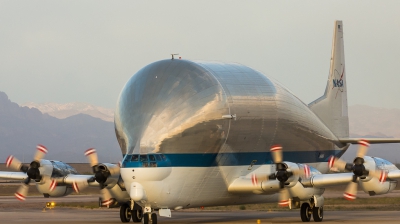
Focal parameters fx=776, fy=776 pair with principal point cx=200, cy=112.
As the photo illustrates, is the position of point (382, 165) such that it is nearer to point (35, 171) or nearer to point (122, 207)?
point (122, 207)

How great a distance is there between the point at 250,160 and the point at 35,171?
354 inches

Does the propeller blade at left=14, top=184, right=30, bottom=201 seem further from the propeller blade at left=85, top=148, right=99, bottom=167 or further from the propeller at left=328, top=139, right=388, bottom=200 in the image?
the propeller at left=328, top=139, right=388, bottom=200

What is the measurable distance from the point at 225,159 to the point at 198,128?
2.23 m

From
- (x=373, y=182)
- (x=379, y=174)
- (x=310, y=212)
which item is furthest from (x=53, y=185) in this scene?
(x=379, y=174)

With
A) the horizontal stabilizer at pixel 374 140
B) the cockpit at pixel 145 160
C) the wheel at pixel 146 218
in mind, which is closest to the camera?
the cockpit at pixel 145 160

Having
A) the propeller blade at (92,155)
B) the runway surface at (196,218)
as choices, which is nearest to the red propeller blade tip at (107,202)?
the runway surface at (196,218)

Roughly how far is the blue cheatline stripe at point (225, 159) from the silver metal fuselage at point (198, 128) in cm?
4

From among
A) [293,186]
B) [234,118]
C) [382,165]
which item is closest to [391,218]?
[382,165]

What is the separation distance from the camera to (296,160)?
34.2 m

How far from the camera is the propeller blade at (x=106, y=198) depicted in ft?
105

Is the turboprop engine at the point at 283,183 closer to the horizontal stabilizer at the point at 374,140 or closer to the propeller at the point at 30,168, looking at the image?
the horizontal stabilizer at the point at 374,140

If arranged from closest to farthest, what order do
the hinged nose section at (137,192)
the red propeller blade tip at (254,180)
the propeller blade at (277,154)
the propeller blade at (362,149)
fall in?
the hinged nose section at (137,192) → the propeller blade at (277,154) → the propeller blade at (362,149) → the red propeller blade tip at (254,180)

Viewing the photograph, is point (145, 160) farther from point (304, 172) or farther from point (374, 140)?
point (374, 140)

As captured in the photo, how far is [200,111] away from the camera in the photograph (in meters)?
28.9
